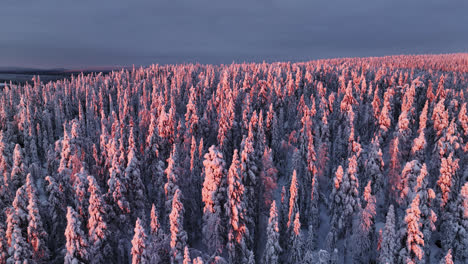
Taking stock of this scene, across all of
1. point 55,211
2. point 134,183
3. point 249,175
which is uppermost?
point 249,175

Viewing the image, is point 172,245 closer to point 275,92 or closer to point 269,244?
point 269,244

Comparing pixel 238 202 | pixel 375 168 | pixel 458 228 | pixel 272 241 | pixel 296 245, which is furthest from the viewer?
pixel 375 168

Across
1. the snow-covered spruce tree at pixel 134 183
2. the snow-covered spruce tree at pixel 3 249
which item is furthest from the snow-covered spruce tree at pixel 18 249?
Answer: the snow-covered spruce tree at pixel 134 183

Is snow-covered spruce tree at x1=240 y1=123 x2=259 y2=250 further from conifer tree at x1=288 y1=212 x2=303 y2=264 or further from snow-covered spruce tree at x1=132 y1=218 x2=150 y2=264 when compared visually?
snow-covered spruce tree at x1=132 y1=218 x2=150 y2=264

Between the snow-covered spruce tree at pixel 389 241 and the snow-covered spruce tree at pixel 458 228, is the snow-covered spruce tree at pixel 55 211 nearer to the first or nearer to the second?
the snow-covered spruce tree at pixel 389 241

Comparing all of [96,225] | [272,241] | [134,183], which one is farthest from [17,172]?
[272,241]

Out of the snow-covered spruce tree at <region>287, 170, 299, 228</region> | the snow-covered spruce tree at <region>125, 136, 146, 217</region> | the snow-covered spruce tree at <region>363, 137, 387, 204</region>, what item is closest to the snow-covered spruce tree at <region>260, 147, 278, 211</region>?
the snow-covered spruce tree at <region>287, 170, 299, 228</region>

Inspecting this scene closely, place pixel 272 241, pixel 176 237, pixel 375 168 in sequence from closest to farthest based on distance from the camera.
Result: pixel 176 237 < pixel 272 241 < pixel 375 168

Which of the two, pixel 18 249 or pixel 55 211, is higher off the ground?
pixel 55 211

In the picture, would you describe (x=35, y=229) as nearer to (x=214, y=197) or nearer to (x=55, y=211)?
(x=55, y=211)
